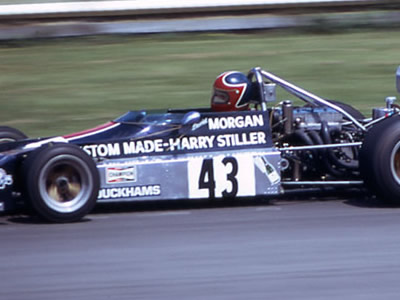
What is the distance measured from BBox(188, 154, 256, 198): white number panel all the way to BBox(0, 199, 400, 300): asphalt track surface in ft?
0.54

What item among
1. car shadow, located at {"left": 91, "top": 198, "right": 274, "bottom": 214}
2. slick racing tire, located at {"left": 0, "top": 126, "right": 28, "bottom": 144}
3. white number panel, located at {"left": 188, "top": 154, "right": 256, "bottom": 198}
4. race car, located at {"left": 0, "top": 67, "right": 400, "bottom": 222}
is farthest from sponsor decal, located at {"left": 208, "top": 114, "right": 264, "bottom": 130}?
slick racing tire, located at {"left": 0, "top": 126, "right": 28, "bottom": 144}

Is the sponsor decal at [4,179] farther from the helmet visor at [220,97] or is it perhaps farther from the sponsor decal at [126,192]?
the helmet visor at [220,97]

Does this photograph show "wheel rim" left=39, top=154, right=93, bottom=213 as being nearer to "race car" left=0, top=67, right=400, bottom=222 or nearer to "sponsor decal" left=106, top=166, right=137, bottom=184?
"race car" left=0, top=67, right=400, bottom=222

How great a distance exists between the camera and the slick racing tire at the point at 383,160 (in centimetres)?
679

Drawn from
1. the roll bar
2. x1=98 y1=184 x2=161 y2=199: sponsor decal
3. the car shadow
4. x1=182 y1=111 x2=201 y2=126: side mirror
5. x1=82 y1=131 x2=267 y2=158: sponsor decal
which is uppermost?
the roll bar

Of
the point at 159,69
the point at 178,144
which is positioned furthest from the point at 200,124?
the point at 159,69

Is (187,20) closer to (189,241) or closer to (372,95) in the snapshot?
(372,95)

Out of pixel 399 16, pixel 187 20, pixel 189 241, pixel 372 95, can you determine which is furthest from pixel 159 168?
pixel 399 16

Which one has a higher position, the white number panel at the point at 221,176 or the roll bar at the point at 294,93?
the roll bar at the point at 294,93

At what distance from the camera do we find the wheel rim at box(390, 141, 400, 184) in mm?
6820

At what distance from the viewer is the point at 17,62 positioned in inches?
549

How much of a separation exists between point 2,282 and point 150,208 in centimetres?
222

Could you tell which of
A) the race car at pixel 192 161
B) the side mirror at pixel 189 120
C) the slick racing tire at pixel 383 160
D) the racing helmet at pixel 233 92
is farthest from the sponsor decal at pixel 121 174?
the slick racing tire at pixel 383 160

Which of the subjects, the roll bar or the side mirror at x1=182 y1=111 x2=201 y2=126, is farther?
the roll bar
